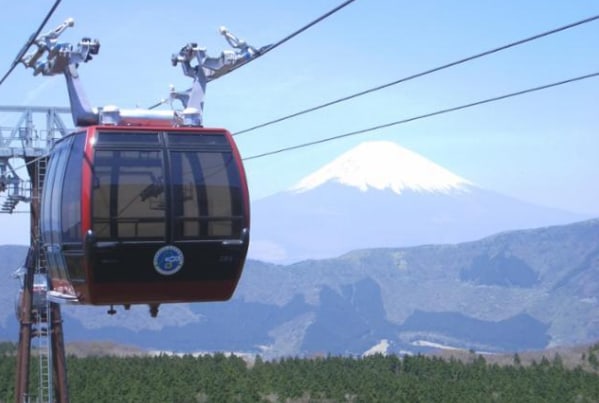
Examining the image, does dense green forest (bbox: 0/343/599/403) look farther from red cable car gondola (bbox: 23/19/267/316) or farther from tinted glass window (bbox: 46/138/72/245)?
red cable car gondola (bbox: 23/19/267/316)

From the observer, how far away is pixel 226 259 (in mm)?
12367

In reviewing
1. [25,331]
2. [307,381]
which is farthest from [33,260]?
[307,381]

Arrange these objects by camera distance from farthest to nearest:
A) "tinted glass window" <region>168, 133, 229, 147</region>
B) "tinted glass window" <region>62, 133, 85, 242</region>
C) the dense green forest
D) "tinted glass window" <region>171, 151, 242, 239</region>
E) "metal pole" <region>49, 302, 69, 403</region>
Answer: the dense green forest → "metal pole" <region>49, 302, 69, 403</region> → "tinted glass window" <region>168, 133, 229, 147</region> → "tinted glass window" <region>171, 151, 242, 239</region> → "tinted glass window" <region>62, 133, 85, 242</region>

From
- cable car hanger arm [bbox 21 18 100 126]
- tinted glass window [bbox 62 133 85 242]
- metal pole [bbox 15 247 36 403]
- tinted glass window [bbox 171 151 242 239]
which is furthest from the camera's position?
metal pole [bbox 15 247 36 403]

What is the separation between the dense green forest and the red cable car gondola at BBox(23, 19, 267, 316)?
40.8 meters

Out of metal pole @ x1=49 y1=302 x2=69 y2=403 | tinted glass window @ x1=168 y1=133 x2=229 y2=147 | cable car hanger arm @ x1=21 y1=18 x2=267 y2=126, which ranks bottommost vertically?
metal pole @ x1=49 y1=302 x2=69 y2=403

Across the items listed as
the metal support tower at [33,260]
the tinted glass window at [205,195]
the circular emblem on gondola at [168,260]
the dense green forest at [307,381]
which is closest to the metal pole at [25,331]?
the metal support tower at [33,260]

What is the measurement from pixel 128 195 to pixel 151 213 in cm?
31

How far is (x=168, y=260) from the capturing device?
1204cm

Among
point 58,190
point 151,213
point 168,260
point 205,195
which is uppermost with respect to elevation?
point 58,190

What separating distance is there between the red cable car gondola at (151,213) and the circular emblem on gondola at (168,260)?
11 millimetres

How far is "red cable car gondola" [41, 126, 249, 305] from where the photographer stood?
1177 centimetres

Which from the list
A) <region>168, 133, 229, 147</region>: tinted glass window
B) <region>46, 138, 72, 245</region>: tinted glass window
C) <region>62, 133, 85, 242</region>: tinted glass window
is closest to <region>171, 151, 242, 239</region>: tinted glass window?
<region>168, 133, 229, 147</region>: tinted glass window

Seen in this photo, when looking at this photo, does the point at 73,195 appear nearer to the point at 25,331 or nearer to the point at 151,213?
the point at 151,213
